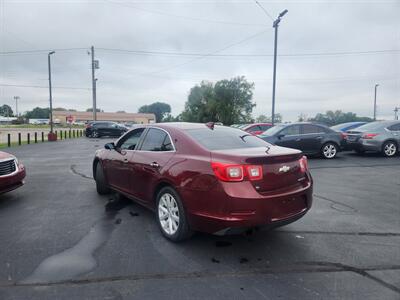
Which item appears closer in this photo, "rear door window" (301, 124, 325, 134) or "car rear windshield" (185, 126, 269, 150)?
"car rear windshield" (185, 126, 269, 150)

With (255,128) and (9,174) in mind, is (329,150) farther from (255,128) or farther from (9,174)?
(9,174)

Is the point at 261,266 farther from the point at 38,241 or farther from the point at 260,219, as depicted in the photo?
the point at 38,241

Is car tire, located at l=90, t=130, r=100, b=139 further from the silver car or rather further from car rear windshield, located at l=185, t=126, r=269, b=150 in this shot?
A: car rear windshield, located at l=185, t=126, r=269, b=150

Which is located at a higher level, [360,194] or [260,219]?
[260,219]

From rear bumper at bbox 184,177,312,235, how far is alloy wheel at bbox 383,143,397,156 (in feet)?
34.7

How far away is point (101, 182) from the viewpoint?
238 inches

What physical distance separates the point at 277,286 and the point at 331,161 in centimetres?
932

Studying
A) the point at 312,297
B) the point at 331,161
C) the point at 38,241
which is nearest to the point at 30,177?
the point at 38,241

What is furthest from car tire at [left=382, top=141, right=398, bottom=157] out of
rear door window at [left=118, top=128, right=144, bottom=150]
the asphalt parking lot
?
rear door window at [left=118, top=128, right=144, bottom=150]

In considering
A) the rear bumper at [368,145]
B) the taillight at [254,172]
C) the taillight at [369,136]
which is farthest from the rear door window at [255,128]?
the taillight at [254,172]

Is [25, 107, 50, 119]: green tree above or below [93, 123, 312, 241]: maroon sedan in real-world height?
above

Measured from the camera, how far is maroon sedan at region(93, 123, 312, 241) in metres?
3.25

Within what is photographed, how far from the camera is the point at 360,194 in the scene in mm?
6332

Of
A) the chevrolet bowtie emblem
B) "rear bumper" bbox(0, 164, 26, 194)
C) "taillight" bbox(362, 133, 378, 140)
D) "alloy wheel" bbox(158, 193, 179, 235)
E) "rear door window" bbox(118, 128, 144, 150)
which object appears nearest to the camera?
the chevrolet bowtie emblem
